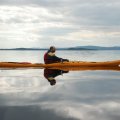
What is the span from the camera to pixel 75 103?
13.2 m

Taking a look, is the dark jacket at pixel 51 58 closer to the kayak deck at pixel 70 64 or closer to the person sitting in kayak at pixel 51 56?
the person sitting in kayak at pixel 51 56

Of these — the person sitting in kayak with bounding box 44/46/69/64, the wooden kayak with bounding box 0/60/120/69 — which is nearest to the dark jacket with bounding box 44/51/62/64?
the person sitting in kayak with bounding box 44/46/69/64

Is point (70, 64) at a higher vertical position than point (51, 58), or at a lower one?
lower

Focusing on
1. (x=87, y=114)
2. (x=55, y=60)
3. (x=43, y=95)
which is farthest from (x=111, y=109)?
(x=55, y=60)

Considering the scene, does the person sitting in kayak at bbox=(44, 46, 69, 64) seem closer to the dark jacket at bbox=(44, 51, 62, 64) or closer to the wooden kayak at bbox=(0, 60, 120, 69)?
the dark jacket at bbox=(44, 51, 62, 64)

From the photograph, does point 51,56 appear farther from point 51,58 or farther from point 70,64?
point 70,64

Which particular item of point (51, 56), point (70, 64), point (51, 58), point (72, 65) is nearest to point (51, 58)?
point (51, 58)

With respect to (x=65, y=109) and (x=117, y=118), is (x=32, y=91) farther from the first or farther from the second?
(x=117, y=118)

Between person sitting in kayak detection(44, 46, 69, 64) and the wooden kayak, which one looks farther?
the wooden kayak

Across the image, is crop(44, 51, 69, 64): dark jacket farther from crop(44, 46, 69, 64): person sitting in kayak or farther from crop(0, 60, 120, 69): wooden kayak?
crop(0, 60, 120, 69): wooden kayak

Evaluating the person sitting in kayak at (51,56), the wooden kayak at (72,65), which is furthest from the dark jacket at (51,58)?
the wooden kayak at (72,65)

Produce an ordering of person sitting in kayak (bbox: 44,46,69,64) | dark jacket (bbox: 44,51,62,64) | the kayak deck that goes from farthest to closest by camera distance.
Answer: the kayak deck, dark jacket (bbox: 44,51,62,64), person sitting in kayak (bbox: 44,46,69,64)

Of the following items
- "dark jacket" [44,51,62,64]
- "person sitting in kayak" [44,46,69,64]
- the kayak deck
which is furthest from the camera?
the kayak deck

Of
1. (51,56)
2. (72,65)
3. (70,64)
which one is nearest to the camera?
(51,56)
